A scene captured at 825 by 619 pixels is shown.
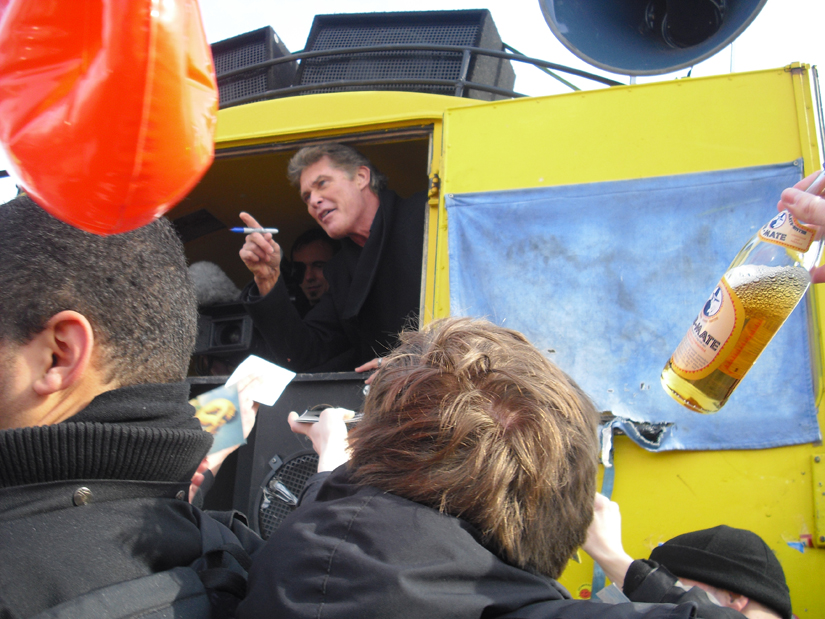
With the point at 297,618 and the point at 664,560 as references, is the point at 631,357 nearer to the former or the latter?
the point at 664,560

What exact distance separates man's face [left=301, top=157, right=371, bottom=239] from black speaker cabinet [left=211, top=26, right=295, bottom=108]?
1.17 metres

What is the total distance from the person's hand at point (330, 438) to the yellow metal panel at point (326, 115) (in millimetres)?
1577

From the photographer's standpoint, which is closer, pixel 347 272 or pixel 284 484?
pixel 284 484

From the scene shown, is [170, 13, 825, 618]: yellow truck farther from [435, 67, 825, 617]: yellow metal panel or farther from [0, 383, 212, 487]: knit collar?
[0, 383, 212, 487]: knit collar

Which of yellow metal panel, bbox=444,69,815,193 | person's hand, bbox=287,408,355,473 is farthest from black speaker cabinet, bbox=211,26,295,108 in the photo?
person's hand, bbox=287,408,355,473

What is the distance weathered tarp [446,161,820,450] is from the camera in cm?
194

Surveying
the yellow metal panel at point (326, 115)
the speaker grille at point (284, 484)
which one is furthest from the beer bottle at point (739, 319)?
the yellow metal panel at point (326, 115)

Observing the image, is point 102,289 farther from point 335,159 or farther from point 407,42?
point 407,42

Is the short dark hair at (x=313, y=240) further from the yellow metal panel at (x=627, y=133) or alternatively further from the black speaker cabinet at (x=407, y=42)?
the yellow metal panel at (x=627, y=133)

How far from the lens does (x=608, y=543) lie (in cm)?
131

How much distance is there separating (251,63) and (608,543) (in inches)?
165

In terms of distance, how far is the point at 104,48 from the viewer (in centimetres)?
64

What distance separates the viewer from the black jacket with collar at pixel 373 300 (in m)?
2.94

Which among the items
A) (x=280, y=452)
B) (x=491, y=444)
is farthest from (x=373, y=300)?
(x=491, y=444)
